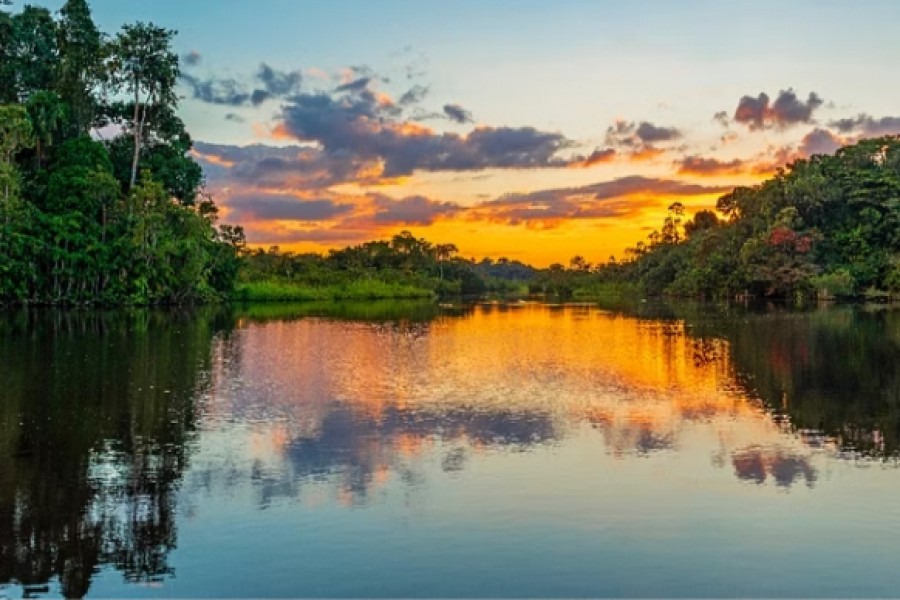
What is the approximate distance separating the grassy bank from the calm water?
5654cm

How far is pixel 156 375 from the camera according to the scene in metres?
18.8

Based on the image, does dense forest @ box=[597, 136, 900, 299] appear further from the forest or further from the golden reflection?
the golden reflection

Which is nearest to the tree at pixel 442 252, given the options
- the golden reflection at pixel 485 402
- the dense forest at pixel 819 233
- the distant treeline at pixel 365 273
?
the distant treeline at pixel 365 273

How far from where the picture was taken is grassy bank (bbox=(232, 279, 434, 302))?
77.9 m

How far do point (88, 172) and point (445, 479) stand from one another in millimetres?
45492

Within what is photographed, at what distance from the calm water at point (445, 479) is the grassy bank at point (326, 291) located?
5654 cm

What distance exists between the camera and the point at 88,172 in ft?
162

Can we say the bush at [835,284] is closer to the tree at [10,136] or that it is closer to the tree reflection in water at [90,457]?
the tree at [10,136]

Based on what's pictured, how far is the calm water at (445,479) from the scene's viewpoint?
7.02 m

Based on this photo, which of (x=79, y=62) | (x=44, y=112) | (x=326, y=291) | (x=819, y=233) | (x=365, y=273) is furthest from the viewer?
(x=365, y=273)

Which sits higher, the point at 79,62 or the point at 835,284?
the point at 79,62

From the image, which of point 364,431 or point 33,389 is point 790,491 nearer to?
point 364,431

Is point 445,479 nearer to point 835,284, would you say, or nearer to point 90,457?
point 90,457

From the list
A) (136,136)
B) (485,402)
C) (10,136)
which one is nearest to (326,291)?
(136,136)
